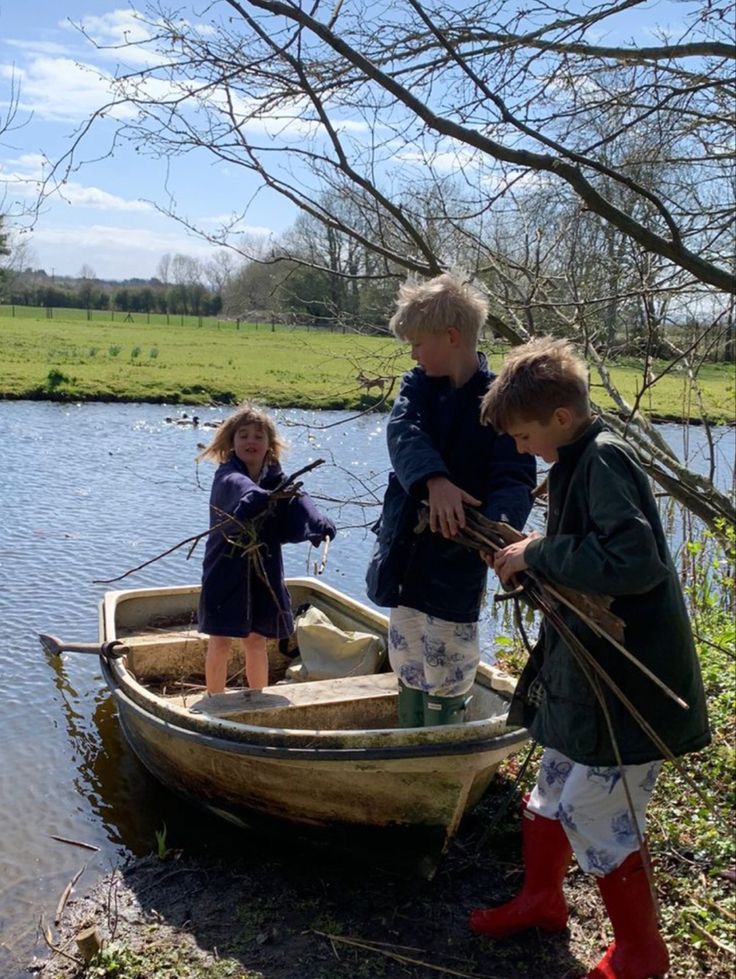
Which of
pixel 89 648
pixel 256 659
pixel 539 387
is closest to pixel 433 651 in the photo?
pixel 539 387

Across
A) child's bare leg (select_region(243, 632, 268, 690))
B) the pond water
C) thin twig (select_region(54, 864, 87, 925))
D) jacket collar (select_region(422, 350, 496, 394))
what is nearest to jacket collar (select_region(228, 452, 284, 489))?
the pond water

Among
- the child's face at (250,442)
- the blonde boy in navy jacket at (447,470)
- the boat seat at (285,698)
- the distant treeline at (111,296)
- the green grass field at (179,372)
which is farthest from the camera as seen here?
the distant treeline at (111,296)

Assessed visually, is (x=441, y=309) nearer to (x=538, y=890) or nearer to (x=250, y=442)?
(x=250, y=442)

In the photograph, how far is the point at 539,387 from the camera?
9.21ft

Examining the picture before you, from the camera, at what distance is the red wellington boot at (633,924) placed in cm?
289

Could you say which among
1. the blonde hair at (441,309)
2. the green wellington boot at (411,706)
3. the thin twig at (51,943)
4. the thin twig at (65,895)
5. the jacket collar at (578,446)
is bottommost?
the thin twig at (65,895)

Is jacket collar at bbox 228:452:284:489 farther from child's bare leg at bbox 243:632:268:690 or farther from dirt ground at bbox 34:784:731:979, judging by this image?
dirt ground at bbox 34:784:731:979

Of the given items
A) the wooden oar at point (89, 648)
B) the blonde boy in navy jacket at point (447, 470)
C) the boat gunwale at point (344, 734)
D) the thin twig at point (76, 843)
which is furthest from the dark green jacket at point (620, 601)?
the wooden oar at point (89, 648)

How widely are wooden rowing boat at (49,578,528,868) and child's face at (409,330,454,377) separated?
134 cm

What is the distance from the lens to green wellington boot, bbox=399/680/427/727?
12.8 feet

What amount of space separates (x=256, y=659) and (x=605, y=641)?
264cm

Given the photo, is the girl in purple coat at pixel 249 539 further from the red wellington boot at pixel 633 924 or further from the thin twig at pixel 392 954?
the red wellington boot at pixel 633 924

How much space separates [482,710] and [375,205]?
2.58m

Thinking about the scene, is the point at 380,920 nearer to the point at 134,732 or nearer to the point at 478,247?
the point at 134,732
